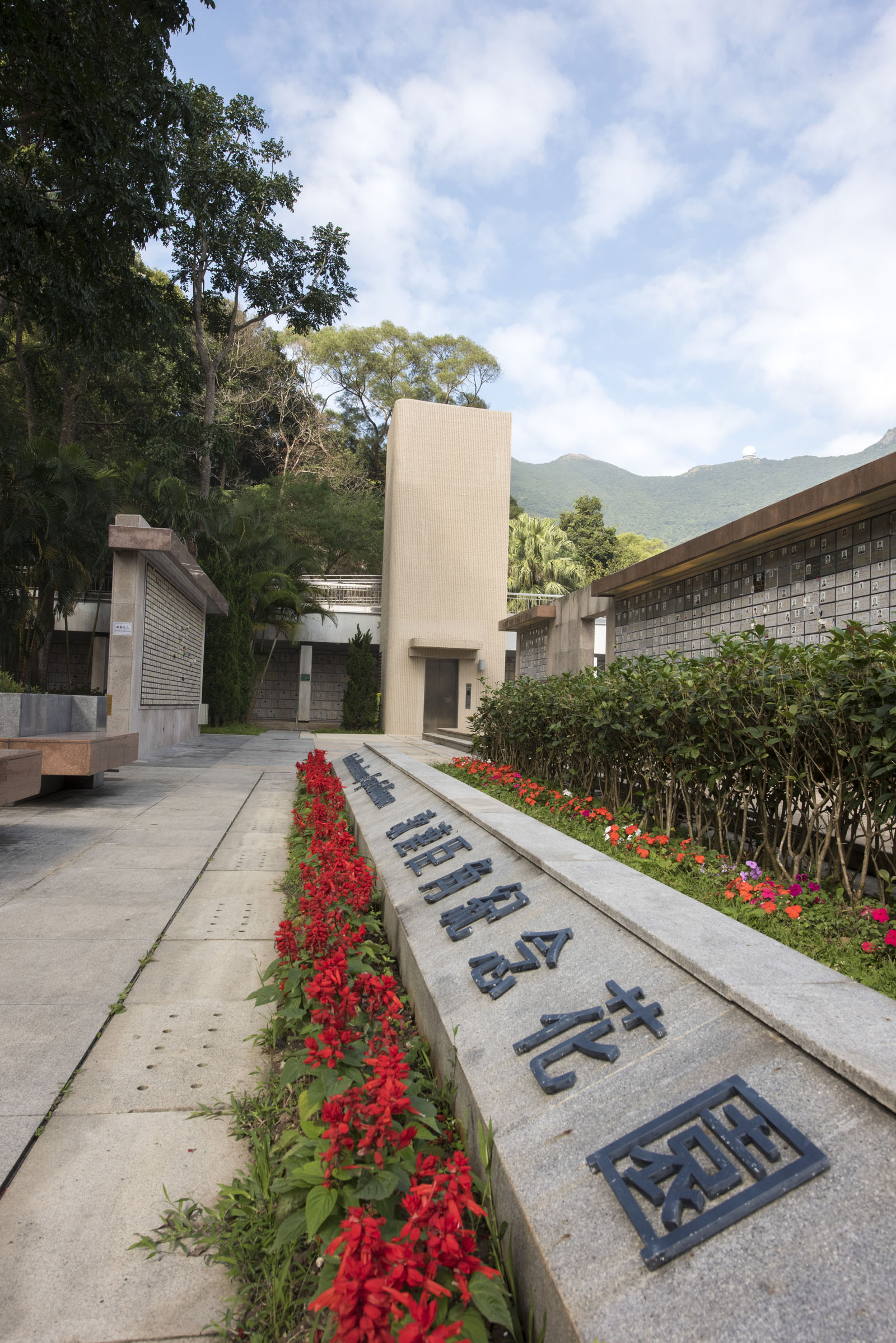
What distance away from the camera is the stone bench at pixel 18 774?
5.25 meters

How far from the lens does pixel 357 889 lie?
130 inches

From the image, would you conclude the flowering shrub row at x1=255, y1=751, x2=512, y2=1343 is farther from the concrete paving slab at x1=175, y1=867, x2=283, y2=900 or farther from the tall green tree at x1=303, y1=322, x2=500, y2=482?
the tall green tree at x1=303, y1=322, x2=500, y2=482

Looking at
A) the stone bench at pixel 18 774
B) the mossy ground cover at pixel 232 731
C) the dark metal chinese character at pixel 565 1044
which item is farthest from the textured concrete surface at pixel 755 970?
the mossy ground cover at pixel 232 731

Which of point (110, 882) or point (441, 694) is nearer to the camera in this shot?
point (110, 882)

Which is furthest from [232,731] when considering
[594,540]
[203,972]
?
[594,540]

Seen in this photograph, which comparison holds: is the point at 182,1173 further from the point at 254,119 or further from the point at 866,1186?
the point at 254,119

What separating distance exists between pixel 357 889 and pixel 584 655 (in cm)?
1015

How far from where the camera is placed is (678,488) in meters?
160

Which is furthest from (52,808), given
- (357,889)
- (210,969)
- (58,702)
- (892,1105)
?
(892,1105)

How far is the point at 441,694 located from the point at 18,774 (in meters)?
17.3

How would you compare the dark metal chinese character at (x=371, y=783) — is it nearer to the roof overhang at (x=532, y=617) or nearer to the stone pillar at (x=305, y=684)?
the roof overhang at (x=532, y=617)

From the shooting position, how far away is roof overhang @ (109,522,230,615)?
1114 centimetres

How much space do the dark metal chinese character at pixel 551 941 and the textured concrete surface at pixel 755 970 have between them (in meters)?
0.14

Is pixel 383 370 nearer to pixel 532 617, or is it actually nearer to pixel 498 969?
pixel 532 617
